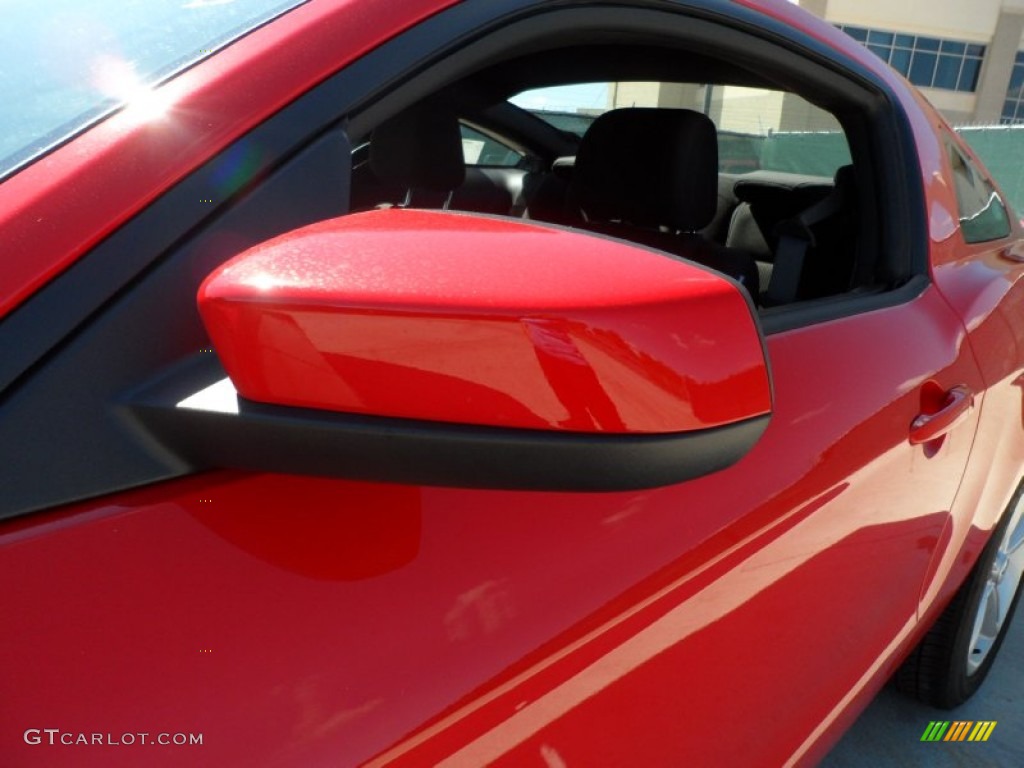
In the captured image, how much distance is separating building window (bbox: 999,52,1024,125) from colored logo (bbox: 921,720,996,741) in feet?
110

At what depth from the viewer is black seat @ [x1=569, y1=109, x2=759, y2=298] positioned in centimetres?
186

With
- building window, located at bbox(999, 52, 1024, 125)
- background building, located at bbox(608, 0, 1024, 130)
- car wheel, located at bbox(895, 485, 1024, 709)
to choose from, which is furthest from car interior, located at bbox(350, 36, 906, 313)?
building window, located at bbox(999, 52, 1024, 125)

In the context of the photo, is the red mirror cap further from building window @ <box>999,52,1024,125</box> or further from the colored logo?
building window @ <box>999,52,1024,125</box>

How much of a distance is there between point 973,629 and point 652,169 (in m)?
1.42

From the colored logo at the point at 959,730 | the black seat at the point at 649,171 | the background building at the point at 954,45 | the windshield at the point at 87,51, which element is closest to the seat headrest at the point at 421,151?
the black seat at the point at 649,171

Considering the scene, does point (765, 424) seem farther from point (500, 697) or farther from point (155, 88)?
point (155, 88)

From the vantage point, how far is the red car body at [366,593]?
0.62 meters

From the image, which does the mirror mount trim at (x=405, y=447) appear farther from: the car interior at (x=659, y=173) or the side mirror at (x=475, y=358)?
the car interior at (x=659, y=173)

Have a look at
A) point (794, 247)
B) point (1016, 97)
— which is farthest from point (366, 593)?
point (1016, 97)

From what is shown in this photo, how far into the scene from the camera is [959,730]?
2.25 metres

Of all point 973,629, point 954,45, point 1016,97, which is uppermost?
point 954,45

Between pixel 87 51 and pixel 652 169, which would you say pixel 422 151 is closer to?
pixel 652 169

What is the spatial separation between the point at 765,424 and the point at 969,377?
111 cm

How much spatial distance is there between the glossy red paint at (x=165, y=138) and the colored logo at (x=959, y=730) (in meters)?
2.23
